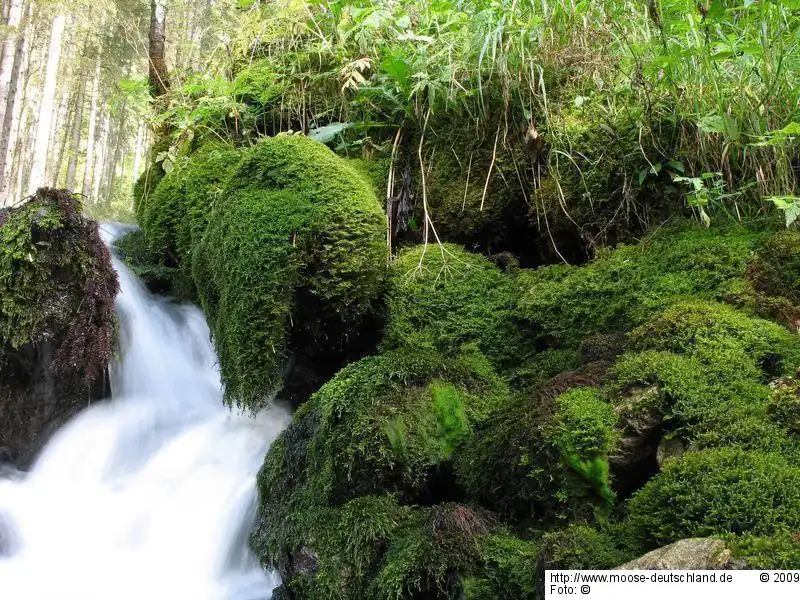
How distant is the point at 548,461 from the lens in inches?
92.4

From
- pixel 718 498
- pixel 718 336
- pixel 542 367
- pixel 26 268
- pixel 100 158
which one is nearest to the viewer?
pixel 718 498

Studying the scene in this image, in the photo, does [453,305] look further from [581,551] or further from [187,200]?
[187,200]

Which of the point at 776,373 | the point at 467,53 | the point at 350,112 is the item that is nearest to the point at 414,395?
the point at 776,373

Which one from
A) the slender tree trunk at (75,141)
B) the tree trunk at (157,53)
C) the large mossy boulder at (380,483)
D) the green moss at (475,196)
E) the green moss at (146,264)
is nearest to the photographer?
the large mossy boulder at (380,483)

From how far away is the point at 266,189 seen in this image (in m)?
4.18

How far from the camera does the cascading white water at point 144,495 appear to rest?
11.9ft

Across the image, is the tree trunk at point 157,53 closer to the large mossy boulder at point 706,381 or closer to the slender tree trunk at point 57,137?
the large mossy boulder at point 706,381

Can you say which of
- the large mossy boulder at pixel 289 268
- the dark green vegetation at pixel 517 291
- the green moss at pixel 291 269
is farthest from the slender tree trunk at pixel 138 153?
the green moss at pixel 291 269

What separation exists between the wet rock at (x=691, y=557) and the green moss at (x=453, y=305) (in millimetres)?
1964

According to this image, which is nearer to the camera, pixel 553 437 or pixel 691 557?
pixel 691 557

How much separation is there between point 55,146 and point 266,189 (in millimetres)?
26749

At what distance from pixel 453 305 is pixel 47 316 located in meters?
3.18

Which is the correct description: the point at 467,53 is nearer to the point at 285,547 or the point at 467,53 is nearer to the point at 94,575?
the point at 285,547

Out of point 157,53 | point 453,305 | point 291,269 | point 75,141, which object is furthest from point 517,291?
point 75,141
